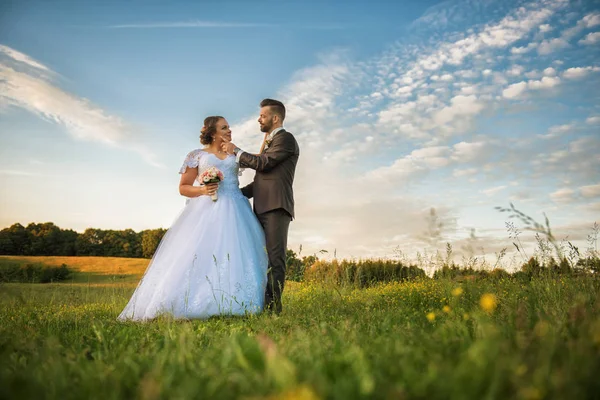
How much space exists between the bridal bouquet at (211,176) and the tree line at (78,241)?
62.3ft

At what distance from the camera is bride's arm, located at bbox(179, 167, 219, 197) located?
20.7 feet

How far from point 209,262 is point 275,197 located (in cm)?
131

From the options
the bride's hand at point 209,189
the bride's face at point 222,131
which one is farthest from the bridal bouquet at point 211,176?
the bride's face at point 222,131

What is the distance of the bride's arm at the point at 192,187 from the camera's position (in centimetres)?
631

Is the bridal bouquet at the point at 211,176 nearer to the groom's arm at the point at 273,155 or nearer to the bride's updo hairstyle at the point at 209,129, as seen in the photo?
the groom's arm at the point at 273,155

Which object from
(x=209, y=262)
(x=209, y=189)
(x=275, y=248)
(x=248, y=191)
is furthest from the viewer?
(x=248, y=191)

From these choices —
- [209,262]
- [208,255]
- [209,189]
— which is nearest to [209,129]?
[209,189]

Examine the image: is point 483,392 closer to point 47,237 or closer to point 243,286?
point 243,286

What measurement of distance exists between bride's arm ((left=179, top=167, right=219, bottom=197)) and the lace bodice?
0.07 metres

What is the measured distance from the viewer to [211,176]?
612 centimetres

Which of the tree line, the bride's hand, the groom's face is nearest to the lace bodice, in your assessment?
the bride's hand

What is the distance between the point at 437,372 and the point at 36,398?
1.40 meters

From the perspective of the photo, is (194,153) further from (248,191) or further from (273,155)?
(273,155)

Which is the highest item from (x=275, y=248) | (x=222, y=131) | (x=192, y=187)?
(x=222, y=131)
